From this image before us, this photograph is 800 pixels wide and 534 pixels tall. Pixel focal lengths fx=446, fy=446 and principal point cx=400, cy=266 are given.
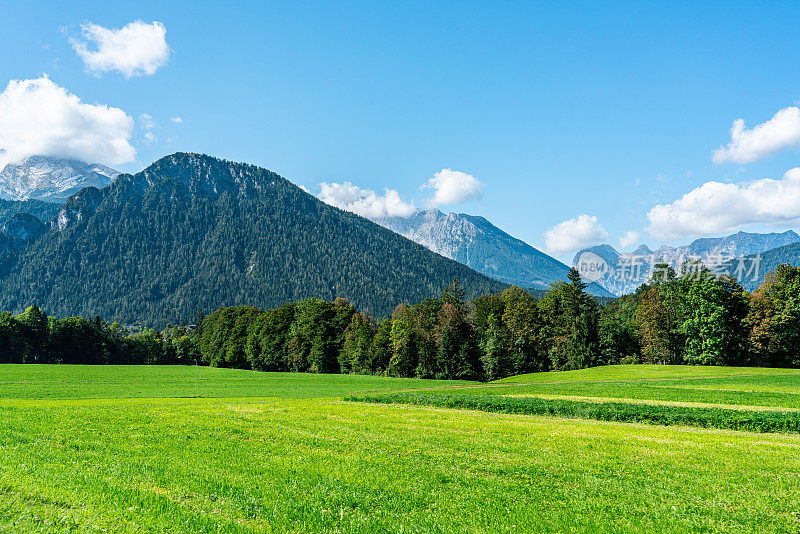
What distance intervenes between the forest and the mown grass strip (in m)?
55.4

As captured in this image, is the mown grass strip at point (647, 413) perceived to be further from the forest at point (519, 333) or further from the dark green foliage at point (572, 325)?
the dark green foliage at point (572, 325)

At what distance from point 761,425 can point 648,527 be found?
2163 centimetres

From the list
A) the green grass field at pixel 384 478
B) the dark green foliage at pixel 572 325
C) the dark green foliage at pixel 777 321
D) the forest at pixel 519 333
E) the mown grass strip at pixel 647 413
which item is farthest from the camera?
the dark green foliage at pixel 572 325

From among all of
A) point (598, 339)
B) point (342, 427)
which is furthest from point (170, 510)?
point (598, 339)

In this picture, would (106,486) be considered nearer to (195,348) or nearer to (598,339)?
(598,339)

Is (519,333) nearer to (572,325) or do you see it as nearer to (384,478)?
(572,325)

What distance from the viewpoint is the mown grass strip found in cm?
2533

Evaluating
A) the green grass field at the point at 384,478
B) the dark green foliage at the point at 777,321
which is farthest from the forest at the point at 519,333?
the green grass field at the point at 384,478

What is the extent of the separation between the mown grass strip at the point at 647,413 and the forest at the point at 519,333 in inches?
2182

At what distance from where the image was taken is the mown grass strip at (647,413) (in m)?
25.3

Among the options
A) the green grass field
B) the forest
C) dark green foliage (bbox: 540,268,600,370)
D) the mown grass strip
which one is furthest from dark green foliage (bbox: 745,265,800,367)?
the green grass field

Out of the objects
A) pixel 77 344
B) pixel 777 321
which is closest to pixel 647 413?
pixel 777 321

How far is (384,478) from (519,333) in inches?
3393

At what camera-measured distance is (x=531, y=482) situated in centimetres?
1326
